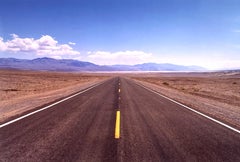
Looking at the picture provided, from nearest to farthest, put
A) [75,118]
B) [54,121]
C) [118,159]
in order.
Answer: [118,159], [54,121], [75,118]

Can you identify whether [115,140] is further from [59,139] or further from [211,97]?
[211,97]

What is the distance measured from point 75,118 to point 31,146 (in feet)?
12.5

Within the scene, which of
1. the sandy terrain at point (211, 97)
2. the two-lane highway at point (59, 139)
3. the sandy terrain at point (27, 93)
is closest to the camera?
the two-lane highway at point (59, 139)

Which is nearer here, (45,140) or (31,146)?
(31,146)

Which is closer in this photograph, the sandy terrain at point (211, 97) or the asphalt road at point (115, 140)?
the asphalt road at point (115, 140)

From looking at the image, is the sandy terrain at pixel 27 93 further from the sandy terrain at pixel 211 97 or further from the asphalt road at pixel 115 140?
the sandy terrain at pixel 211 97

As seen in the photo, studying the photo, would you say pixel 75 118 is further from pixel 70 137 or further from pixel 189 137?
pixel 189 137

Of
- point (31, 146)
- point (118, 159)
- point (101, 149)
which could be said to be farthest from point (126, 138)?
point (31, 146)

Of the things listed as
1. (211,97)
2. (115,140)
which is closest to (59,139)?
(115,140)

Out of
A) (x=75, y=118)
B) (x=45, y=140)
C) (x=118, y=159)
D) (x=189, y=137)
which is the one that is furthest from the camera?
(x=75, y=118)

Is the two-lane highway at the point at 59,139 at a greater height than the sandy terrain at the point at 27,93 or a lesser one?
greater

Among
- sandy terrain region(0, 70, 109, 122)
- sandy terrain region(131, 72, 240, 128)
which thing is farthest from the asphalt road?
sandy terrain region(0, 70, 109, 122)

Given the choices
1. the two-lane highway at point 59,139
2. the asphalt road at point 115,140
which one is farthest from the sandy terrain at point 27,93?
→ the asphalt road at point 115,140

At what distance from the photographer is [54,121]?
30.8ft
